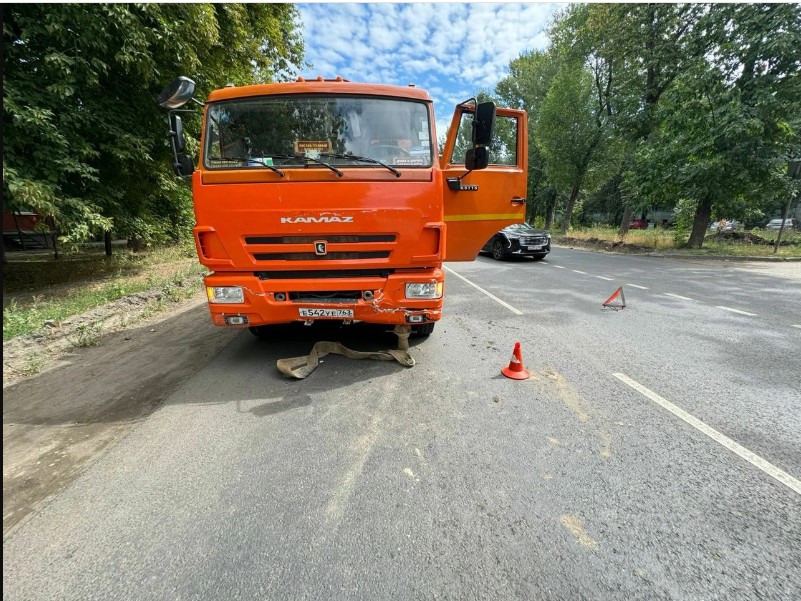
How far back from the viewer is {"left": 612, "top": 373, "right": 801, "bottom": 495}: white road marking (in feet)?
7.53

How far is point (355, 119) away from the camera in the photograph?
12.3ft

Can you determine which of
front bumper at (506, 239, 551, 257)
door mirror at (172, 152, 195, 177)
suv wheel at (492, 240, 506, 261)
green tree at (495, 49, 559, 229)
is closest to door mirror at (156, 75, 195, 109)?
door mirror at (172, 152, 195, 177)

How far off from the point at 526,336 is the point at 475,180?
2126 mm

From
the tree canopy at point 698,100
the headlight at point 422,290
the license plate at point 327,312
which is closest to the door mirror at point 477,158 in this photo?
the headlight at point 422,290

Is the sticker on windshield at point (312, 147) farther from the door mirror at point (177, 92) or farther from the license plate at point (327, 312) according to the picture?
the license plate at point (327, 312)

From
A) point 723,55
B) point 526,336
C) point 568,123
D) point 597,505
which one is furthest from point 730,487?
point 568,123

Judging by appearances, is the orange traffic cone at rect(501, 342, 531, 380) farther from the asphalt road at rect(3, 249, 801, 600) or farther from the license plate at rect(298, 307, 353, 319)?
the license plate at rect(298, 307, 353, 319)

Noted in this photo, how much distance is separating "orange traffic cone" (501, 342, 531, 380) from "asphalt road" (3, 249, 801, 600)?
0.37 ft

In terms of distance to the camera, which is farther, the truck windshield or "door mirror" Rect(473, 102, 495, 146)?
"door mirror" Rect(473, 102, 495, 146)

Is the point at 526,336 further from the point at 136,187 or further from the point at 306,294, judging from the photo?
the point at 136,187

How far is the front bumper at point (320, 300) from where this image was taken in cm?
Answer: 358

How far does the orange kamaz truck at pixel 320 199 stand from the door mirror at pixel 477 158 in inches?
0.6

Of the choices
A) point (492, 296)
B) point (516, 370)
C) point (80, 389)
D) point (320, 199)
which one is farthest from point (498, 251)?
point (80, 389)

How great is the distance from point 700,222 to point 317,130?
17516 mm
